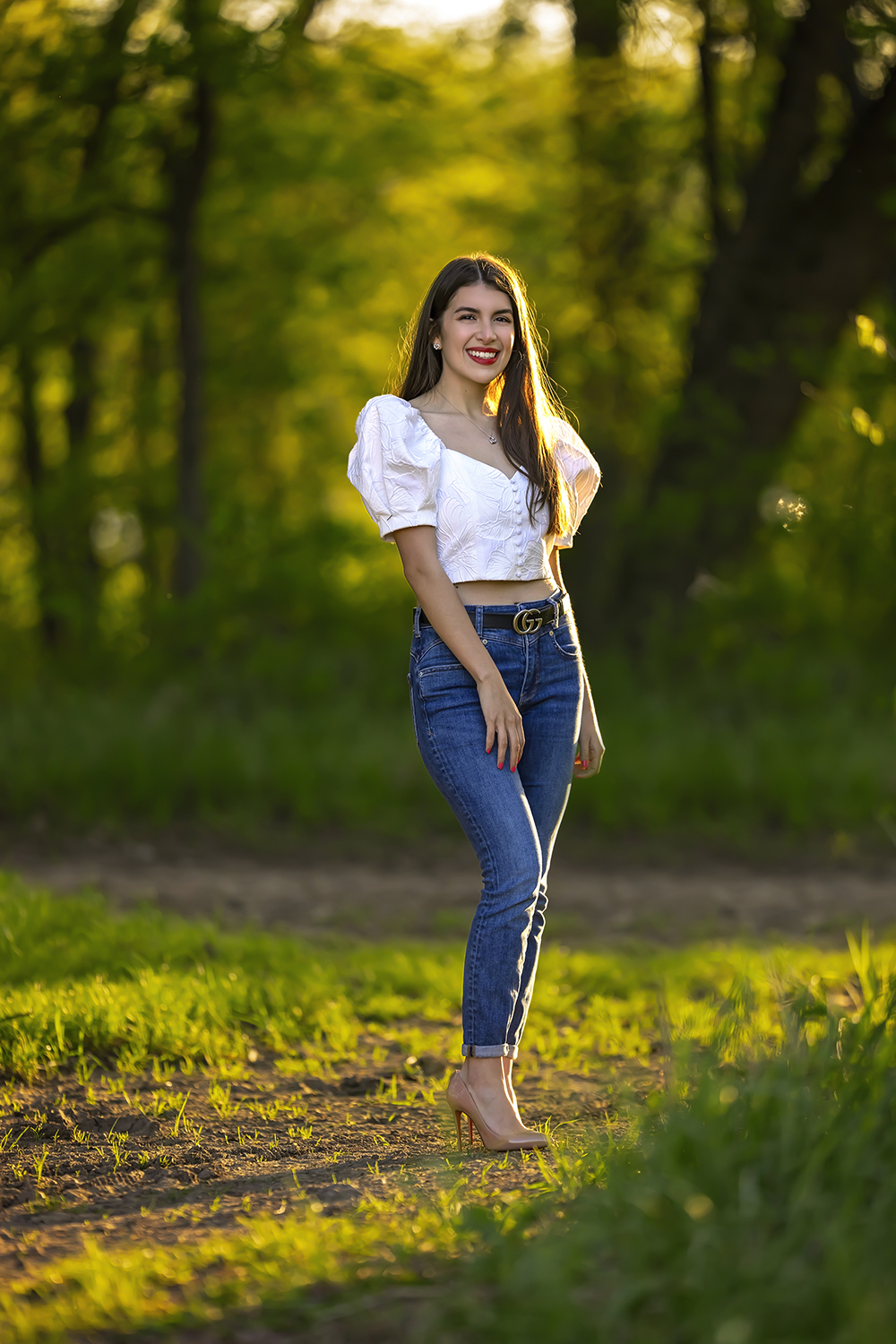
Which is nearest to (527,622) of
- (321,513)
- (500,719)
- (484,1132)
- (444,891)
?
(500,719)

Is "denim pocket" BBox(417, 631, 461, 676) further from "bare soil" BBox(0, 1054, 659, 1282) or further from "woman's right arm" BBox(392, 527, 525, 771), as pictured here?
"bare soil" BBox(0, 1054, 659, 1282)

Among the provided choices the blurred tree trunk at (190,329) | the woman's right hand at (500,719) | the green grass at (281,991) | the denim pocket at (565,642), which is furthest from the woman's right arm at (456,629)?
the blurred tree trunk at (190,329)

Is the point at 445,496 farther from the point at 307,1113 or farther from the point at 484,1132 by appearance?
the point at 307,1113

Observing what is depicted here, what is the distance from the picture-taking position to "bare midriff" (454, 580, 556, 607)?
323 cm

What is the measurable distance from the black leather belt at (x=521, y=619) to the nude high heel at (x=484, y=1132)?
112 centimetres

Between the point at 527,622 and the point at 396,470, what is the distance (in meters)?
0.49

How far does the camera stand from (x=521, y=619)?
3254 mm

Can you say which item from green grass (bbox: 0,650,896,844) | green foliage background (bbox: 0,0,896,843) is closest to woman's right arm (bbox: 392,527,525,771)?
green foliage background (bbox: 0,0,896,843)

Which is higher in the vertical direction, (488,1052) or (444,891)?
(488,1052)

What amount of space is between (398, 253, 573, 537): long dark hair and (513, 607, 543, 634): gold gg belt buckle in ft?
0.75

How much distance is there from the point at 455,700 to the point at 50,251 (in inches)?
307

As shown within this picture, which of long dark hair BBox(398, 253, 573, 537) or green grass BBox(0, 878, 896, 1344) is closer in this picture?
green grass BBox(0, 878, 896, 1344)

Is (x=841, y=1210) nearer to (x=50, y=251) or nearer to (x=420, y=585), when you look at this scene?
(x=420, y=585)

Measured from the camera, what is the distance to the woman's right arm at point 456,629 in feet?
10.2
